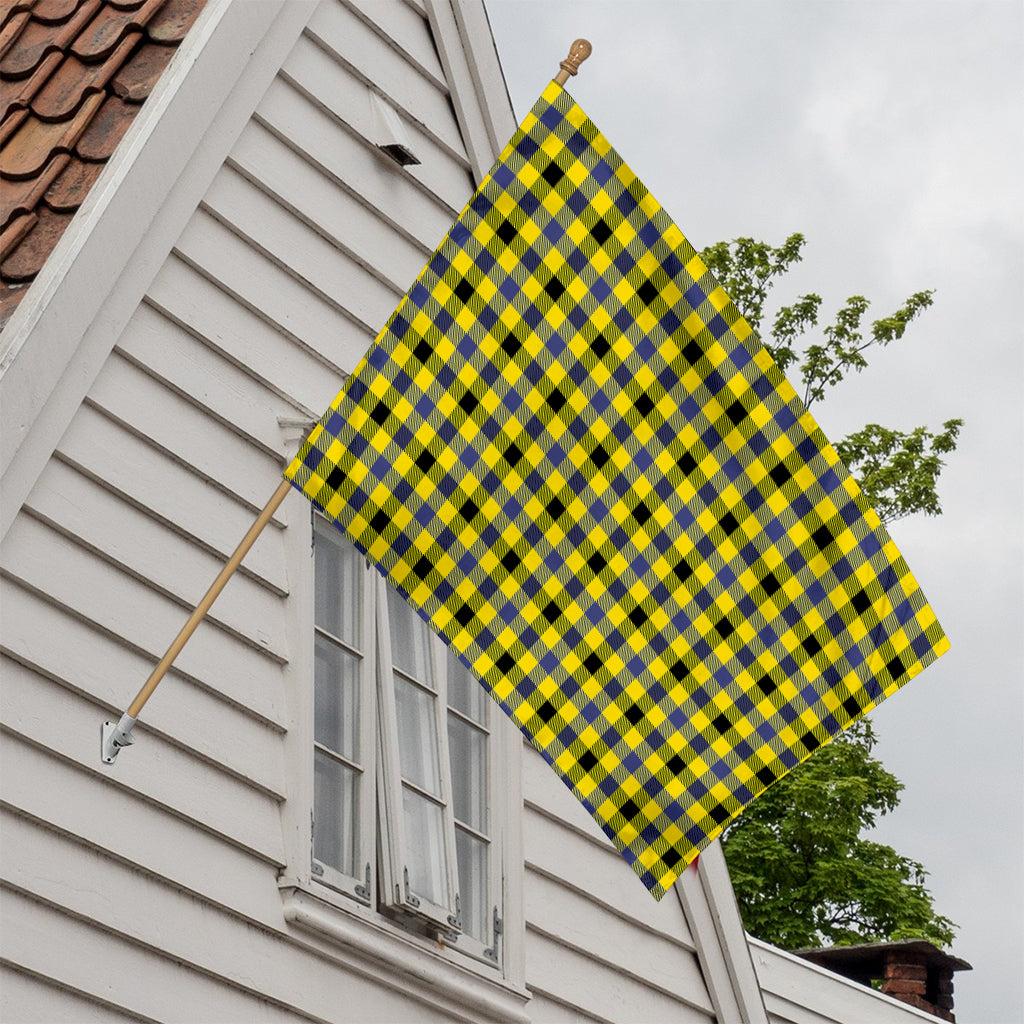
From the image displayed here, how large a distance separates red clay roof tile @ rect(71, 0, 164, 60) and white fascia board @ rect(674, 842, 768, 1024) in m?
3.51

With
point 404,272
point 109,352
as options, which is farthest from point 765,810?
point 109,352

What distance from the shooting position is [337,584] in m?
6.06

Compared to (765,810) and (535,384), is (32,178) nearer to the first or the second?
(535,384)

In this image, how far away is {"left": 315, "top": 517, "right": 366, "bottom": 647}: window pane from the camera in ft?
19.6

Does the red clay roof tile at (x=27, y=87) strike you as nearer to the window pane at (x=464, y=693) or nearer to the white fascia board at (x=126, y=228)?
the white fascia board at (x=126, y=228)

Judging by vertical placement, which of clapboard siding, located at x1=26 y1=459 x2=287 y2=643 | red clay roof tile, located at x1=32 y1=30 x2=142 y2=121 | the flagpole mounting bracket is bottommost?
the flagpole mounting bracket

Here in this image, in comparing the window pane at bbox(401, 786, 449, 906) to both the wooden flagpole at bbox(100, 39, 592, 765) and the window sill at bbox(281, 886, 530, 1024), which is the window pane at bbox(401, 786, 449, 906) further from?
the wooden flagpole at bbox(100, 39, 592, 765)

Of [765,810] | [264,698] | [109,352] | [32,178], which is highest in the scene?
[765,810]

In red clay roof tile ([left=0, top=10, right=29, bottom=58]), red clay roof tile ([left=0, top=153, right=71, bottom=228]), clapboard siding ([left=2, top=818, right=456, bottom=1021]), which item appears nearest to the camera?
clapboard siding ([left=2, top=818, right=456, bottom=1021])

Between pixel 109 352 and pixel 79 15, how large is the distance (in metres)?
1.32

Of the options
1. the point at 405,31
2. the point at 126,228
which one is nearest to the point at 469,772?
the point at 126,228

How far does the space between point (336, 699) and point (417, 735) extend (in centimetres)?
37

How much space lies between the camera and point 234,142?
19.4ft

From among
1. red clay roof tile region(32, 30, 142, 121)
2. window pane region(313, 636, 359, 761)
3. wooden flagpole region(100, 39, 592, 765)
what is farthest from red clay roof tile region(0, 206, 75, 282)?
window pane region(313, 636, 359, 761)
